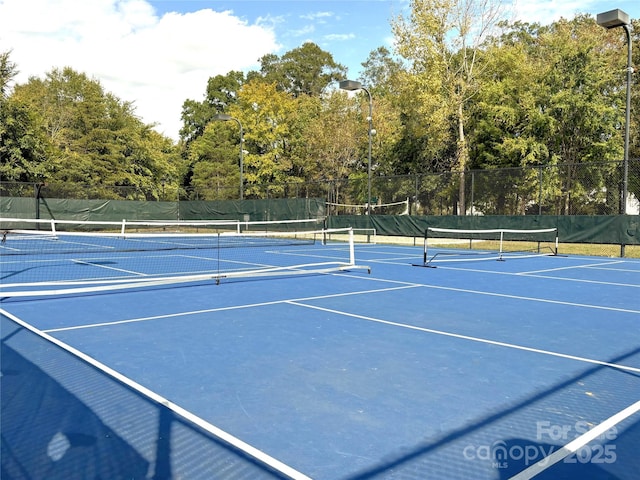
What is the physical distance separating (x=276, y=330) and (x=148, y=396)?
251 cm

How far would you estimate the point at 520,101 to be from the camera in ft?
109

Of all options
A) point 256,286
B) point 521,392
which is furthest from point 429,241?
point 521,392

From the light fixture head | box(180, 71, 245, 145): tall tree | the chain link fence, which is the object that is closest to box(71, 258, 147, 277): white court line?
the light fixture head

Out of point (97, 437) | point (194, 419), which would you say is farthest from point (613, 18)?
point (97, 437)

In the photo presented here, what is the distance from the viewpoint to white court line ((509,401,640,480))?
9.82 feet

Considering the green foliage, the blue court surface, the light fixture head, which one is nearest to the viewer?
the blue court surface

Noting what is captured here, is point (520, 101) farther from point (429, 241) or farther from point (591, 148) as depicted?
point (429, 241)

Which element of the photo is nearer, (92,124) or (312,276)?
(312,276)

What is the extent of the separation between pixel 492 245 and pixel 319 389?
20963mm

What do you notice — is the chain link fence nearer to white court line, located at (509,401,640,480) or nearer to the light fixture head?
the light fixture head

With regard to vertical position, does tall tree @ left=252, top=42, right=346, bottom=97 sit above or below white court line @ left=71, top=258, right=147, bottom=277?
above

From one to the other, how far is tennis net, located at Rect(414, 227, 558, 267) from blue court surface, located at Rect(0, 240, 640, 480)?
29.2ft

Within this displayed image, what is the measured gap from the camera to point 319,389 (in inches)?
171

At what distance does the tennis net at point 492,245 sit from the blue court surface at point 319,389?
29.2 ft
